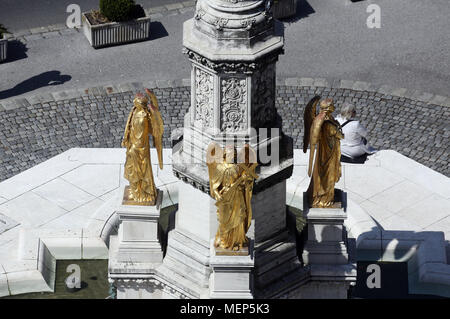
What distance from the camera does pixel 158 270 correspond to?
80.2 ft

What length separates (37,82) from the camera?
112 feet

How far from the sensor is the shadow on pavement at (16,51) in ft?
115

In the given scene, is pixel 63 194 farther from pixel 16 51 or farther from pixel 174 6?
pixel 174 6

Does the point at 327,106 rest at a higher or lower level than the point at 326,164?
higher

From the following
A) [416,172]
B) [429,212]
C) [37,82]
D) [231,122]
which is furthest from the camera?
[37,82]

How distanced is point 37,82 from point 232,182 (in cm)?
1354

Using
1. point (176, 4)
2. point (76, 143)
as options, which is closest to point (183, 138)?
point (76, 143)

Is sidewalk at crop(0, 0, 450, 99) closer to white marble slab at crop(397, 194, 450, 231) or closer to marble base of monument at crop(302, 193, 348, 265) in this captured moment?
white marble slab at crop(397, 194, 450, 231)

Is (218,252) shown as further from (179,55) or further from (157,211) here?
(179,55)

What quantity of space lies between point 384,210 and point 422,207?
87cm

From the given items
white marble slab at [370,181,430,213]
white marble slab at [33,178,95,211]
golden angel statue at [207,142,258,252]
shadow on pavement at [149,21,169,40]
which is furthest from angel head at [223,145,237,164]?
shadow on pavement at [149,21,169,40]

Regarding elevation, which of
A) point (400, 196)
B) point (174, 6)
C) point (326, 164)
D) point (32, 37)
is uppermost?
point (174, 6)

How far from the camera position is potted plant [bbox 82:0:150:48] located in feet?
115

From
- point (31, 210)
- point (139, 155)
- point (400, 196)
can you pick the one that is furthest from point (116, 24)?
point (139, 155)
